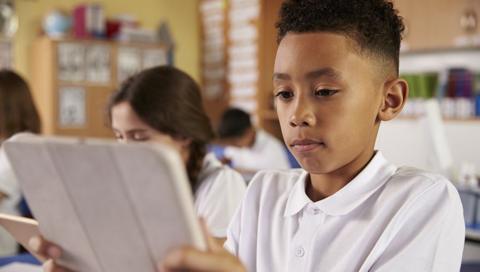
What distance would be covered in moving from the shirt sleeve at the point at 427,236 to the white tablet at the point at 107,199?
16.0 inches

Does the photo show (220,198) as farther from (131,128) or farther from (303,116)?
(303,116)

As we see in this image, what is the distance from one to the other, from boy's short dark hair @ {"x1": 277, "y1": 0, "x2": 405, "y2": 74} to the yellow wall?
16.0ft

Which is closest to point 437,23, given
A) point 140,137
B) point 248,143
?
point 248,143

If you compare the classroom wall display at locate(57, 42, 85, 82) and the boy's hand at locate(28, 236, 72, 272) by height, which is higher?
the boy's hand at locate(28, 236, 72, 272)

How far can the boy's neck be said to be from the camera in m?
0.94

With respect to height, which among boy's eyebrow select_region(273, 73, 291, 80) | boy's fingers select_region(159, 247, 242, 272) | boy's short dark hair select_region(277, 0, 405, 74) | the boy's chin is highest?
boy's short dark hair select_region(277, 0, 405, 74)

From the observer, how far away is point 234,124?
4492 millimetres

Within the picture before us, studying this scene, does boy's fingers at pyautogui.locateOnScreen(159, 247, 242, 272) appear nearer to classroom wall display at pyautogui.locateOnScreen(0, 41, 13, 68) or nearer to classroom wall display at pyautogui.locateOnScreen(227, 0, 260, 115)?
classroom wall display at pyautogui.locateOnScreen(227, 0, 260, 115)

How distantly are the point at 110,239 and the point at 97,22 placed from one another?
5.52m

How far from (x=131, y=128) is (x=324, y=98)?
0.82 m

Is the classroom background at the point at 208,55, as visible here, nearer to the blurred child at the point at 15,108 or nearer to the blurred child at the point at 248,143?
the blurred child at the point at 248,143

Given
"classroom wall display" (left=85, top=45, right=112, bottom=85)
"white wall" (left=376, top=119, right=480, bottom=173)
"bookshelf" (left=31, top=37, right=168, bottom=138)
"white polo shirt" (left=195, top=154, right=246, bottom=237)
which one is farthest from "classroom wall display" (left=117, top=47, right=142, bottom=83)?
"white polo shirt" (left=195, top=154, right=246, bottom=237)

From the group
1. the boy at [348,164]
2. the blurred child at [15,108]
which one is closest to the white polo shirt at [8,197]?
the blurred child at [15,108]

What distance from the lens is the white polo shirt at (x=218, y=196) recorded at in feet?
5.03
